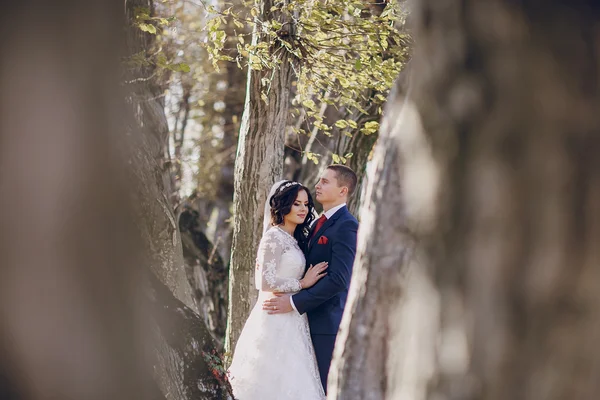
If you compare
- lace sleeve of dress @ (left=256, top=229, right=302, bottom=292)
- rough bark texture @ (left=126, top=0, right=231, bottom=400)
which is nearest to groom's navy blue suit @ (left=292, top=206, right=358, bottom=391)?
lace sleeve of dress @ (left=256, top=229, right=302, bottom=292)

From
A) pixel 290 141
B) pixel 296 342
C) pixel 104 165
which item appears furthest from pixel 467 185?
pixel 290 141

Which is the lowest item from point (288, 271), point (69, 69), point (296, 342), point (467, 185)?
point (296, 342)

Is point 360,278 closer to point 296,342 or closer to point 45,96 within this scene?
point 45,96

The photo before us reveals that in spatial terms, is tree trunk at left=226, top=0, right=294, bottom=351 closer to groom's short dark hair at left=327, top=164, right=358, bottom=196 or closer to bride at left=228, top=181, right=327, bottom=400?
groom's short dark hair at left=327, top=164, right=358, bottom=196

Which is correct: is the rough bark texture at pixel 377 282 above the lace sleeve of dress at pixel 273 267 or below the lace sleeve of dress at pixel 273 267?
above

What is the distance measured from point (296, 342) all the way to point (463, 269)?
4492 millimetres

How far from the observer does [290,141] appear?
1248 cm

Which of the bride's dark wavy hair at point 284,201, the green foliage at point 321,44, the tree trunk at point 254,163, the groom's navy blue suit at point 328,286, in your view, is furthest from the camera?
the tree trunk at point 254,163

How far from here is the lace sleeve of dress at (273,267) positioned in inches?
270

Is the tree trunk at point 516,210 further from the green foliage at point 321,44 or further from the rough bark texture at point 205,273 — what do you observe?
the rough bark texture at point 205,273

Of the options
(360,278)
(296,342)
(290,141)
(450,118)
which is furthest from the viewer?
(290,141)

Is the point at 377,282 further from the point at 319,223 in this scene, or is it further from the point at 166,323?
the point at 319,223

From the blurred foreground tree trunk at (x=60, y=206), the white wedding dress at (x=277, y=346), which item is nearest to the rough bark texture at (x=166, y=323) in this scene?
the blurred foreground tree trunk at (x=60, y=206)

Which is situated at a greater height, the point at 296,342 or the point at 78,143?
the point at 78,143
